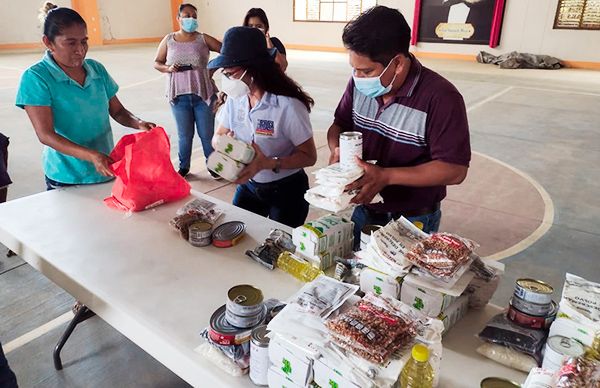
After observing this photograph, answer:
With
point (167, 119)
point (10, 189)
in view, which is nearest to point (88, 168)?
point (10, 189)

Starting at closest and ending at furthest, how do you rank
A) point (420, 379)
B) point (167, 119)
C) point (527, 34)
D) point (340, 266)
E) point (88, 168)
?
point (420, 379) → point (340, 266) → point (88, 168) → point (167, 119) → point (527, 34)

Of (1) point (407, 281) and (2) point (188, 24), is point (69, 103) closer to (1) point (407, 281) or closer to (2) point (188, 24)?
(1) point (407, 281)

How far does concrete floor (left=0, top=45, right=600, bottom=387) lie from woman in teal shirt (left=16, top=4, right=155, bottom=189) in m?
0.84

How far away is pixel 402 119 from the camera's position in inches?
64.2

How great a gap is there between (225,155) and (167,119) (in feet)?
17.7

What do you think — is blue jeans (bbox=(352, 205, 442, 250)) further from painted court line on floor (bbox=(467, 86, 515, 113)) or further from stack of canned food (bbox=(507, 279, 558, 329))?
painted court line on floor (bbox=(467, 86, 515, 113))

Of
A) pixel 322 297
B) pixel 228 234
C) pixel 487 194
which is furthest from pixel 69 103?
pixel 487 194

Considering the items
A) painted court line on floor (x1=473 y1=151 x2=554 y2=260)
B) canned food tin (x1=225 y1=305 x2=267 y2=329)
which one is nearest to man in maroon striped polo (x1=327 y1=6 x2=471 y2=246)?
canned food tin (x1=225 y1=305 x2=267 y2=329)

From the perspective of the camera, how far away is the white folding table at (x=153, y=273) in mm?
1188

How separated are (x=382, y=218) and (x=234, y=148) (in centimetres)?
67

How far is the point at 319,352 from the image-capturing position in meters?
0.96

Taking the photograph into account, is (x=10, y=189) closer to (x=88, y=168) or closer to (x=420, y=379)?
(x=88, y=168)

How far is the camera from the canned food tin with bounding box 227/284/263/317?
1.13m

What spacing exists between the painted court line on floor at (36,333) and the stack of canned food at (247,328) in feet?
5.67
